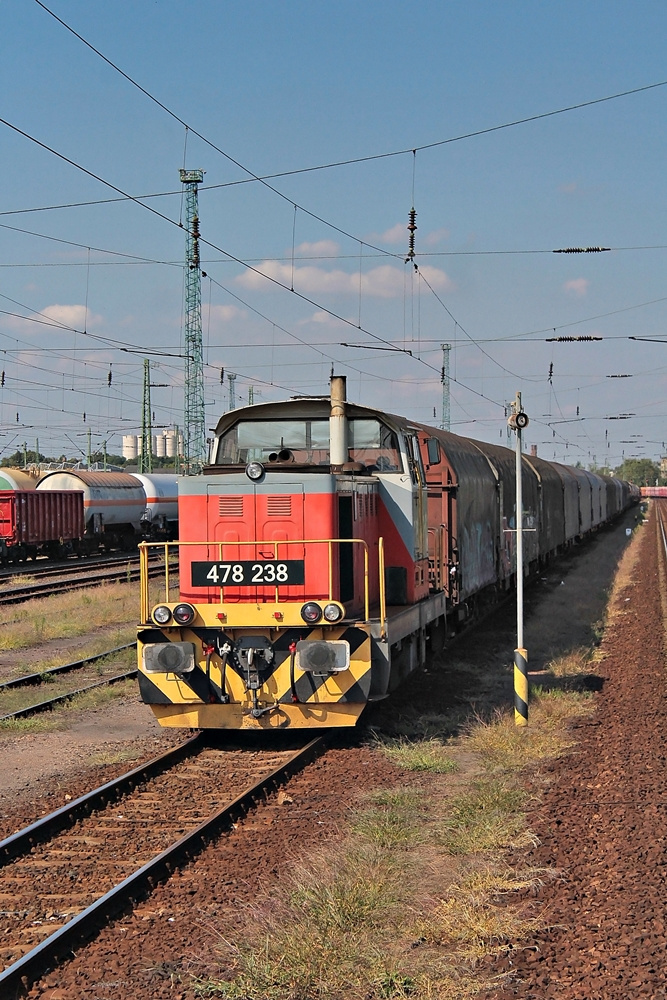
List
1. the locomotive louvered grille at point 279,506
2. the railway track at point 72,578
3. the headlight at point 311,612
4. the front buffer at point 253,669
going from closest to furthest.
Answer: the headlight at point 311,612, the front buffer at point 253,669, the locomotive louvered grille at point 279,506, the railway track at point 72,578

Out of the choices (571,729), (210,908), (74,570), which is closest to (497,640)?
(571,729)

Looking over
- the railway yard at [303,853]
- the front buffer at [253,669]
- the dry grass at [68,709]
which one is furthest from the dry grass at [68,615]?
the front buffer at [253,669]

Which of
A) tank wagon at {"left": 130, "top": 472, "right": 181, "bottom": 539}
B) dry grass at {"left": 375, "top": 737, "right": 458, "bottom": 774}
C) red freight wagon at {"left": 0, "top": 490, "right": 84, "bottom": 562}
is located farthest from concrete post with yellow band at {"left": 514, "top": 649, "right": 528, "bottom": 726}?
tank wagon at {"left": 130, "top": 472, "right": 181, "bottom": 539}

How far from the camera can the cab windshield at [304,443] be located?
1003 cm

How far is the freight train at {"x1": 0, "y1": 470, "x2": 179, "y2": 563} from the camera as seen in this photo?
3328 centimetres

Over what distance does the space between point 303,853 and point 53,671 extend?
811 centimetres

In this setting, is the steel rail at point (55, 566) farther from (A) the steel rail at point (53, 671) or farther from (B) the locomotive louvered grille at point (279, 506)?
(B) the locomotive louvered grille at point (279, 506)

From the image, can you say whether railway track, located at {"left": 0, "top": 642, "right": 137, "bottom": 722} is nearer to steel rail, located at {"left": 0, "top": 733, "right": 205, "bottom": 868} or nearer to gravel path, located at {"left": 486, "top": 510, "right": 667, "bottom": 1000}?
steel rail, located at {"left": 0, "top": 733, "right": 205, "bottom": 868}

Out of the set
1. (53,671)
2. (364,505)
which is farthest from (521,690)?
(53,671)

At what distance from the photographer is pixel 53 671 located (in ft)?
44.7

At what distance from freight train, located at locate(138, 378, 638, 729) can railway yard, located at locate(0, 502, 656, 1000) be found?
25.4 inches

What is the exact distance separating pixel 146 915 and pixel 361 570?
464 centimetres

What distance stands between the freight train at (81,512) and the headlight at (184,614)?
25.7 meters

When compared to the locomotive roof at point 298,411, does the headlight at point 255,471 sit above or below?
below
